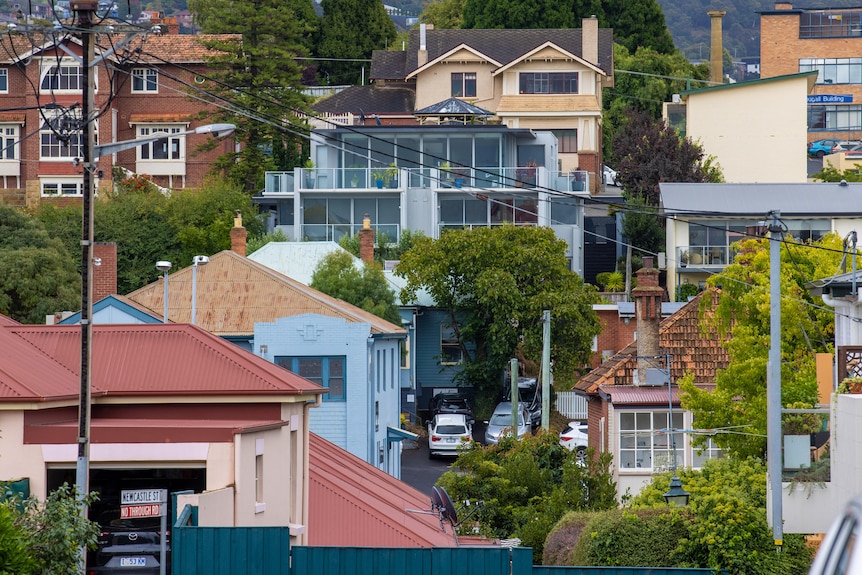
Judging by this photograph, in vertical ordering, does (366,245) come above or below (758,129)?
below

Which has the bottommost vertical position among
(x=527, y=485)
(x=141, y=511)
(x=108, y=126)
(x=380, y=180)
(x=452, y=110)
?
(x=527, y=485)

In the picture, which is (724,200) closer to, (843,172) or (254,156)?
(843,172)

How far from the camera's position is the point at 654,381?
123 ft

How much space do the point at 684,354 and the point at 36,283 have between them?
2755 cm

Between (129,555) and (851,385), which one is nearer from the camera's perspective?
(129,555)

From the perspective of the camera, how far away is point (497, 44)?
78.1m

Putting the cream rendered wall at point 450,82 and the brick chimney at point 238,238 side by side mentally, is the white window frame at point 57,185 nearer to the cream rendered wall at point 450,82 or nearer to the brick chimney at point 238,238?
the cream rendered wall at point 450,82

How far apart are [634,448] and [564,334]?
16.5 m

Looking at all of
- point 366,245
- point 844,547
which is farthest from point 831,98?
point 844,547

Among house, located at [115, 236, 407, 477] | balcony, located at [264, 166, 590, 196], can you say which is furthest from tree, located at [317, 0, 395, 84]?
house, located at [115, 236, 407, 477]

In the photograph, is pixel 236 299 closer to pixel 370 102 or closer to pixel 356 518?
pixel 356 518

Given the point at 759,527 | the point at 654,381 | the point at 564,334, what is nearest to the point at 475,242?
the point at 564,334

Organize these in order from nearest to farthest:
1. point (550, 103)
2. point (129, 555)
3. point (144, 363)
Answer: point (129, 555)
point (144, 363)
point (550, 103)

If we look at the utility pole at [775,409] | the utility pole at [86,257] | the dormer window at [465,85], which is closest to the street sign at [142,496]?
the utility pole at [86,257]
